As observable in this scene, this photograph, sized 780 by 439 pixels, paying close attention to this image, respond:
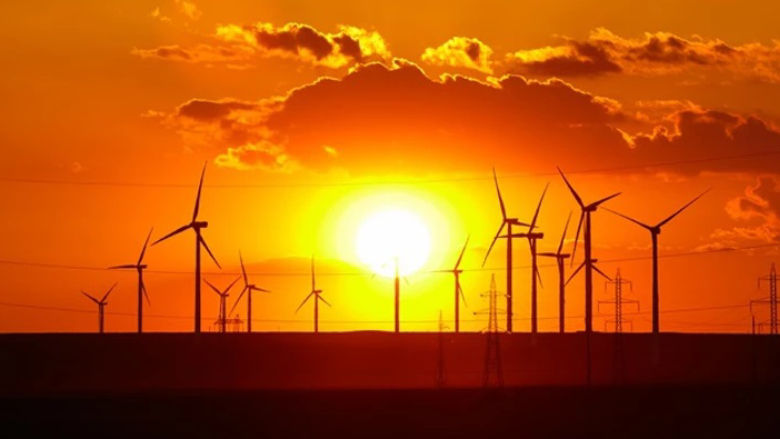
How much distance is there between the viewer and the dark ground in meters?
106

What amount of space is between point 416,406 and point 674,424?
22883 millimetres

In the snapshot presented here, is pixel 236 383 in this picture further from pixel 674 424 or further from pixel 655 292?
pixel 674 424

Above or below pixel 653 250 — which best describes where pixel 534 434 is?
below

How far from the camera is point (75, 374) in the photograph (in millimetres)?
185125

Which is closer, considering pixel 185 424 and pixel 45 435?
pixel 45 435

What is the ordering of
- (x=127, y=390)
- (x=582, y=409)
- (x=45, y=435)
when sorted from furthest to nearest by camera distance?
(x=127, y=390) < (x=582, y=409) < (x=45, y=435)

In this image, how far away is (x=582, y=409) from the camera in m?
124

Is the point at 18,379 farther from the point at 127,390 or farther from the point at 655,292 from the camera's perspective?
the point at 655,292

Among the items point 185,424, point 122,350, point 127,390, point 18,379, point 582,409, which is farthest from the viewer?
point 122,350

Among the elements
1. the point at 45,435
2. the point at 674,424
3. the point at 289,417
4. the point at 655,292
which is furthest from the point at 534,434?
the point at 655,292

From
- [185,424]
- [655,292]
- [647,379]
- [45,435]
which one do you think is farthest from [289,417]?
[647,379]

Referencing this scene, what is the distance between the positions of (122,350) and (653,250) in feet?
192

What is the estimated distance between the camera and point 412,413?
399 ft

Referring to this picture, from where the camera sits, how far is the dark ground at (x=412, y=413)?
349 ft
